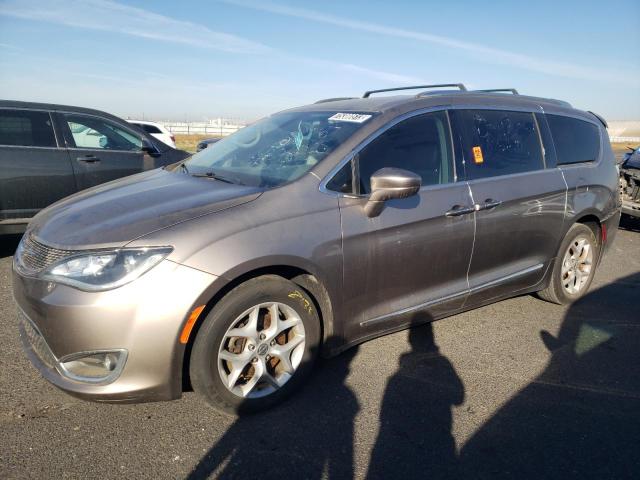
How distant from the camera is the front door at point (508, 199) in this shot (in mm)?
3375

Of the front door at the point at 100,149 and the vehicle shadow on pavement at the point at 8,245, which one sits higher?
the front door at the point at 100,149

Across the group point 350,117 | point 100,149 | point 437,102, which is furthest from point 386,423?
point 100,149

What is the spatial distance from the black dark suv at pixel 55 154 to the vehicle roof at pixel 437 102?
2.87 metres

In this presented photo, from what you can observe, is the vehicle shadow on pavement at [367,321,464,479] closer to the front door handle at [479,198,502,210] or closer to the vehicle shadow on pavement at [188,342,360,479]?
the vehicle shadow on pavement at [188,342,360,479]

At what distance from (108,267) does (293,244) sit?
914mm

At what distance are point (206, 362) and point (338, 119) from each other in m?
1.83

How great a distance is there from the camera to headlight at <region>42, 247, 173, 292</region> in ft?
7.16

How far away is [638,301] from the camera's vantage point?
14.8ft


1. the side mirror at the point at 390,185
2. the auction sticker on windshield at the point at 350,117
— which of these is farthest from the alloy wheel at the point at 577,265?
the auction sticker on windshield at the point at 350,117

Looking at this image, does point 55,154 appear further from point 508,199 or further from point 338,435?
point 508,199

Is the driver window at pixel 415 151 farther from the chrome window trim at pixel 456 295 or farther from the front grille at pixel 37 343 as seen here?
the front grille at pixel 37 343

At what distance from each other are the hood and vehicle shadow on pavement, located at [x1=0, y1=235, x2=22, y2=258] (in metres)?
2.95

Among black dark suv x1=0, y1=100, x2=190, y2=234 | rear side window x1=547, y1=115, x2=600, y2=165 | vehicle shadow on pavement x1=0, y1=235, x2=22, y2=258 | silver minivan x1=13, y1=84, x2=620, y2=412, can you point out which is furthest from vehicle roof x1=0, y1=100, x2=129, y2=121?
rear side window x1=547, y1=115, x2=600, y2=165

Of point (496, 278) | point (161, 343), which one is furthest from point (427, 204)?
point (161, 343)
